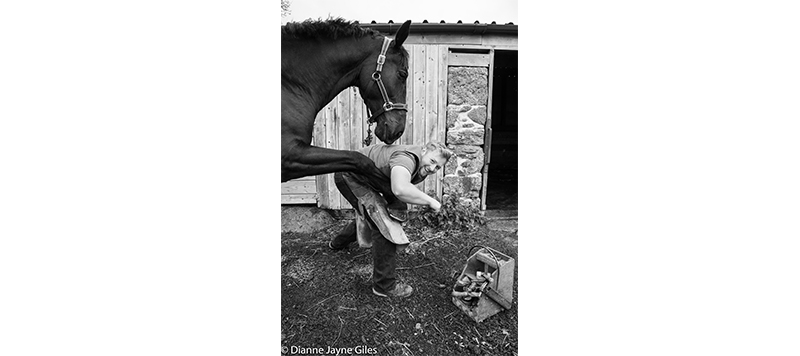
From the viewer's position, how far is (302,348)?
1.68 metres

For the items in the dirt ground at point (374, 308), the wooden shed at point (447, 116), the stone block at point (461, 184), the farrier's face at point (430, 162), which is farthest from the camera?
the stone block at point (461, 184)

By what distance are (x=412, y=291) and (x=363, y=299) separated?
10.6 inches

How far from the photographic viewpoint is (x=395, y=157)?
1777 millimetres

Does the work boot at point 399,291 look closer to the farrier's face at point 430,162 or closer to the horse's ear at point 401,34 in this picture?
the farrier's face at point 430,162

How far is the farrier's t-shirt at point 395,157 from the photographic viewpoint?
1758 mm

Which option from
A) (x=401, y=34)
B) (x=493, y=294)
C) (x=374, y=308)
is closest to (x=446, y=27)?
(x=401, y=34)

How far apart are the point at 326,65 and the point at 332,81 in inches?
3.2

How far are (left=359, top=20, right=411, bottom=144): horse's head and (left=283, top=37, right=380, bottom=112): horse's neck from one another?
0.06m

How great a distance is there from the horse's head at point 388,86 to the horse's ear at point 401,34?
1cm

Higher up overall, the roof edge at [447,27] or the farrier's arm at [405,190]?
the roof edge at [447,27]

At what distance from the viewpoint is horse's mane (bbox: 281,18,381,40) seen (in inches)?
67.4

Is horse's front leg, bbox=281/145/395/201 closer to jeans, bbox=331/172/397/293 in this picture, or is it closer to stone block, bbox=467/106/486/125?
jeans, bbox=331/172/397/293

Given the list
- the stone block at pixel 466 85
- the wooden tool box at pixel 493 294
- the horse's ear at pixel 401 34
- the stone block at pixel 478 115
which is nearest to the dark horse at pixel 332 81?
the horse's ear at pixel 401 34

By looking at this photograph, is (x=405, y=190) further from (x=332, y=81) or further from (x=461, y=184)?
(x=332, y=81)
